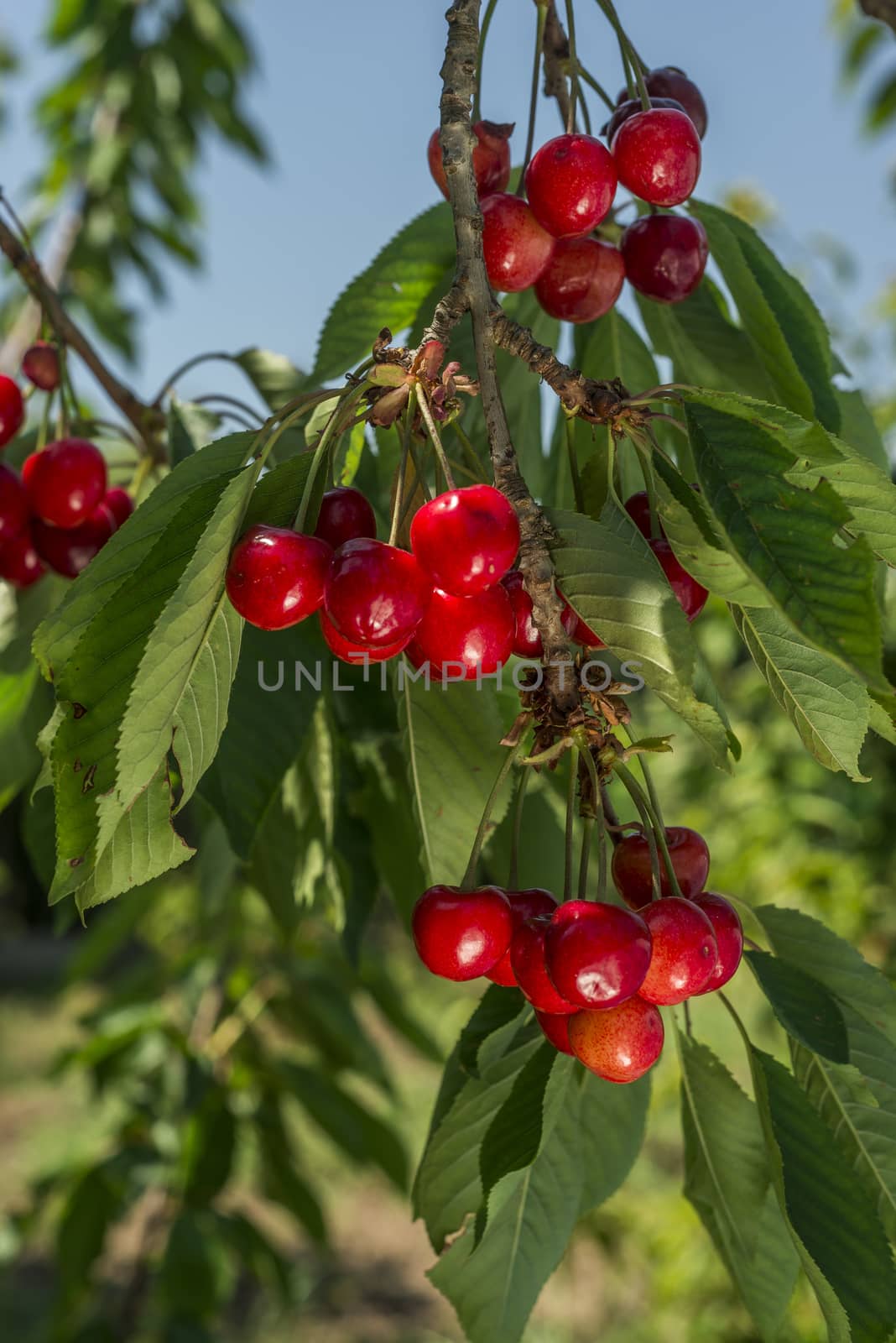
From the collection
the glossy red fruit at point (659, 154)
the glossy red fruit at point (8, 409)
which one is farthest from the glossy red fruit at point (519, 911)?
the glossy red fruit at point (8, 409)

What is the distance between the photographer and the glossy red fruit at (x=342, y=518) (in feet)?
2.63

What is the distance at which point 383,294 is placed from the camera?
1.06 metres

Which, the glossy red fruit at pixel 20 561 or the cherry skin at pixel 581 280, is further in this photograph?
the glossy red fruit at pixel 20 561

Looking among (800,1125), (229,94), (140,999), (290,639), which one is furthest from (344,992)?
(229,94)

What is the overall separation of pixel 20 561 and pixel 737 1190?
963 mm

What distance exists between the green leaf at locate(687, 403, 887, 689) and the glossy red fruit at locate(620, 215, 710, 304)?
32 centimetres

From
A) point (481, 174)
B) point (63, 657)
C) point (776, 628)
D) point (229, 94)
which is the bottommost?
point (776, 628)

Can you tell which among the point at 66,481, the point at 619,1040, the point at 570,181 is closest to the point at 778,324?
the point at 570,181

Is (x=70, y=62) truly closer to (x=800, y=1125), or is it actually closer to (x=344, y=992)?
(x=344, y=992)

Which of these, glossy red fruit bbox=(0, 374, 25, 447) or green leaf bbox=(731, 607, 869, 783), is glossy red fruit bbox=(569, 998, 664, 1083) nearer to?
green leaf bbox=(731, 607, 869, 783)

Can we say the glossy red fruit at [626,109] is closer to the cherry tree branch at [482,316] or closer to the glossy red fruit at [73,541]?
the cherry tree branch at [482,316]

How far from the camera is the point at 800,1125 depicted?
0.75 metres

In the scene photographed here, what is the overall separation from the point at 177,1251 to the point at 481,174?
2057 mm

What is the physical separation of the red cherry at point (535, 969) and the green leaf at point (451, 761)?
19cm
